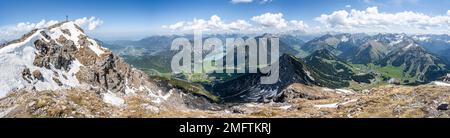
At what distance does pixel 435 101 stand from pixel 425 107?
5234 millimetres

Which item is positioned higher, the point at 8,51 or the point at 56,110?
the point at 8,51

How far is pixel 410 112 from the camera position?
315 feet

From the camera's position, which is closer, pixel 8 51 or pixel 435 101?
pixel 435 101
